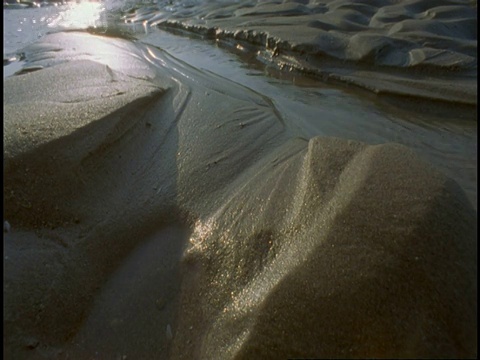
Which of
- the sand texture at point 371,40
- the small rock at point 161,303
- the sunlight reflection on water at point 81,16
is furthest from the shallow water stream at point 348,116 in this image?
the sunlight reflection on water at point 81,16

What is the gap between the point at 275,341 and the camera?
43.8 inches

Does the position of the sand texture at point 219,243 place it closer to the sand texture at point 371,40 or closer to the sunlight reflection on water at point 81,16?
the sand texture at point 371,40

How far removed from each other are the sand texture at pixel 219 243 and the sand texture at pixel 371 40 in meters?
1.41

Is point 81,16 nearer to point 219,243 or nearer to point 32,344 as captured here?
point 219,243

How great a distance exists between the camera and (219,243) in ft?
5.12

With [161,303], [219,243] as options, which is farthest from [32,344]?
[219,243]

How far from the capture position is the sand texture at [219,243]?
41.9 inches

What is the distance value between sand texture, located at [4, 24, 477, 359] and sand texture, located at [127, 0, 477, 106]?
141 cm

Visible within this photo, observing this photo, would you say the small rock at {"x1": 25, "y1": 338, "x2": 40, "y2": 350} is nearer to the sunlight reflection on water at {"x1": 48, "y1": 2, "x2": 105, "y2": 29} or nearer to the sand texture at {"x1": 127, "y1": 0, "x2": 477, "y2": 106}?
the sand texture at {"x1": 127, "y1": 0, "x2": 477, "y2": 106}

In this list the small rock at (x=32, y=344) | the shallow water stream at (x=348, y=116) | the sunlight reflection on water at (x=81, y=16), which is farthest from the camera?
the sunlight reflection on water at (x=81, y=16)

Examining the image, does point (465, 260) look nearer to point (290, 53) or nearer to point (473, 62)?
point (473, 62)

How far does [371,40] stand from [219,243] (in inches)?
118

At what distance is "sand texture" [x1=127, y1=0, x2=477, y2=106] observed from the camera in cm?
313

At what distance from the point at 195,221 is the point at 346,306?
86 centimetres
